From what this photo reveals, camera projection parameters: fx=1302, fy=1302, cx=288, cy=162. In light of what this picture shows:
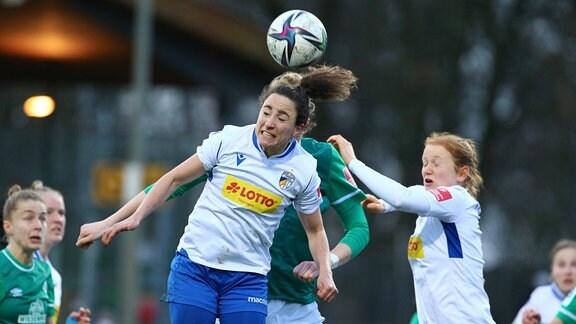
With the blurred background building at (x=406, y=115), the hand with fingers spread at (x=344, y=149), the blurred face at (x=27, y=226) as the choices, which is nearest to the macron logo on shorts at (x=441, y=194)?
the hand with fingers spread at (x=344, y=149)

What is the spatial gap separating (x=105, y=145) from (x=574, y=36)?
10.2 metres

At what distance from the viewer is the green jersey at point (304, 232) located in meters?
7.39

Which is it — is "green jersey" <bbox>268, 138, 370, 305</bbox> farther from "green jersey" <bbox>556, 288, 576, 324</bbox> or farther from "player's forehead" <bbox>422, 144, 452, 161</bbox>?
"green jersey" <bbox>556, 288, 576, 324</bbox>

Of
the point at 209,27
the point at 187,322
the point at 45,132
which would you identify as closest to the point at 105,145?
the point at 45,132

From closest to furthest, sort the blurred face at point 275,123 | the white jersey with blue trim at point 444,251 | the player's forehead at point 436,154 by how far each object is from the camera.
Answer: the blurred face at point 275,123 < the white jersey with blue trim at point 444,251 < the player's forehead at point 436,154

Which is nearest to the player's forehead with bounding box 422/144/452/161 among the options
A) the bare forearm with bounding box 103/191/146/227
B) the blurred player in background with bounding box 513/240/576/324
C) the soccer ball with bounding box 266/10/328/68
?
the soccer ball with bounding box 266/10/328/68

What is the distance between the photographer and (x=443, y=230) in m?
7.53

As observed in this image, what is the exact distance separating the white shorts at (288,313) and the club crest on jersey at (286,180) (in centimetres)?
85

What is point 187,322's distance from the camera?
22.0 feet

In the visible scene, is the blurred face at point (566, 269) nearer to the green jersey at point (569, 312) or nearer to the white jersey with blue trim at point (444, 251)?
the green jersey at point (569, 312)

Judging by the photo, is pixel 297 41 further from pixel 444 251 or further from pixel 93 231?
pixel 93 231

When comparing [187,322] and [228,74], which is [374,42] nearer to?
[228,74]

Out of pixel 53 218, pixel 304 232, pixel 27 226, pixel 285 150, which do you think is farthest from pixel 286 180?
pixel 53 218

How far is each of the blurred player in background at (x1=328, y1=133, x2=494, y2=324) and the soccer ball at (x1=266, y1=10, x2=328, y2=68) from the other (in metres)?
0.52
